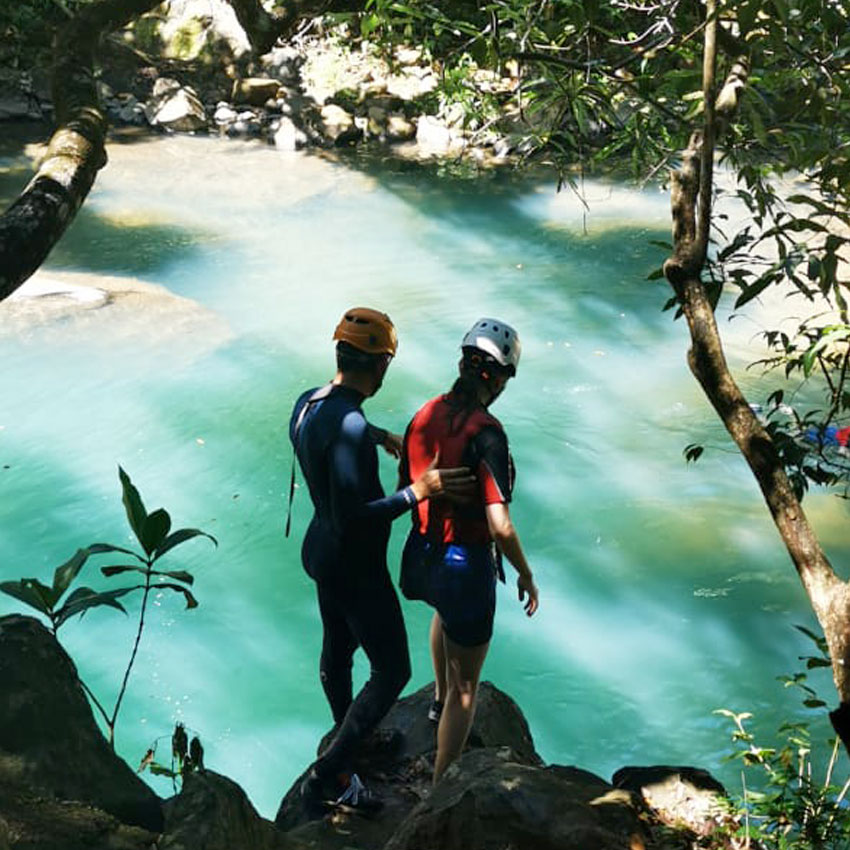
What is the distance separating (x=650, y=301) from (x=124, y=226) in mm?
5846

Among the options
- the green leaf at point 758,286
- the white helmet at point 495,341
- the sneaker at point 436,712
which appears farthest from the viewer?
the sneaker at point 436,712

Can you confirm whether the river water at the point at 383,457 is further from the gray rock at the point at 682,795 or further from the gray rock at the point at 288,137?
the gray rock at the point at 288,137

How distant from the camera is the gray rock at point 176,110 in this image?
16828 mm

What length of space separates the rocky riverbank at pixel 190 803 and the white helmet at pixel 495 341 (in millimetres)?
1171

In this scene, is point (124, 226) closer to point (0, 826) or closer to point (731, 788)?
point (731, 788)

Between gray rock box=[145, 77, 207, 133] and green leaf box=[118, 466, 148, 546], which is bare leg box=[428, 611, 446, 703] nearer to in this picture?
green leaf box=[118, 466, 148, 546]

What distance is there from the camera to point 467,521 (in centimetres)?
339

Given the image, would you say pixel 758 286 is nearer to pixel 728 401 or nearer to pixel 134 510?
pixel 728 401

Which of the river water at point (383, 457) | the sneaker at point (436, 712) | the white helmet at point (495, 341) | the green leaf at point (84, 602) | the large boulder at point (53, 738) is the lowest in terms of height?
the river water at point (383, 457)

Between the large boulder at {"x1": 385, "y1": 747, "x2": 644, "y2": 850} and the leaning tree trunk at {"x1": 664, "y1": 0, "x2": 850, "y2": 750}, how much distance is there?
2.67 feet

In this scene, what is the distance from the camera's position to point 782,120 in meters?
3.42

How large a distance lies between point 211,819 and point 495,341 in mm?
1525

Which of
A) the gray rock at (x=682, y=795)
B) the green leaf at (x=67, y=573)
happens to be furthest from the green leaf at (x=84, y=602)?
the gray rock at (x=682, y=795)

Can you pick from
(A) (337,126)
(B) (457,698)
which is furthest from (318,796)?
(A) (337,126)
